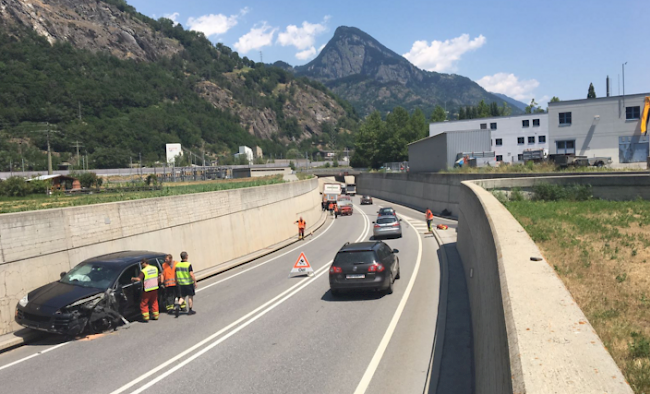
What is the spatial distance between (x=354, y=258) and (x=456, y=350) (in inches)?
207

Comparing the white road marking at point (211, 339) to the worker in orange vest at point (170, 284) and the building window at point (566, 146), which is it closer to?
the worker in orange vest at point (170, 284)

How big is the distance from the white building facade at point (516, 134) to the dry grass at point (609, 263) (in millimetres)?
58001

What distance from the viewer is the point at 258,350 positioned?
9305 mm

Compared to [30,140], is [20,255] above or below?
below

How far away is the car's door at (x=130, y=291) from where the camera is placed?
1145 cm

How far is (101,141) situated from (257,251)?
140 m

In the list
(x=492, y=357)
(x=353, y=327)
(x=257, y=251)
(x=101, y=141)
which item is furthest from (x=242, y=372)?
(x=101, y=141)

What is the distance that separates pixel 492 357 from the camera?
515 cm

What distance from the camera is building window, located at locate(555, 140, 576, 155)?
182 feet

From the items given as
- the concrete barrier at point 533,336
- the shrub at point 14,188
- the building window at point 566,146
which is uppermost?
the building window at point 566,146

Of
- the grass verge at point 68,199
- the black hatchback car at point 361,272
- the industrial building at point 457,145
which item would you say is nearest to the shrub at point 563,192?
the black hatchback car at point 361,272

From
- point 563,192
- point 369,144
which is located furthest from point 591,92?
point 563,192

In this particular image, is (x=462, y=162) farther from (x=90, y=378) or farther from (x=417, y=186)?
(x=90, y=378)

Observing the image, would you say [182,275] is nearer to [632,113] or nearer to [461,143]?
[461,143]
